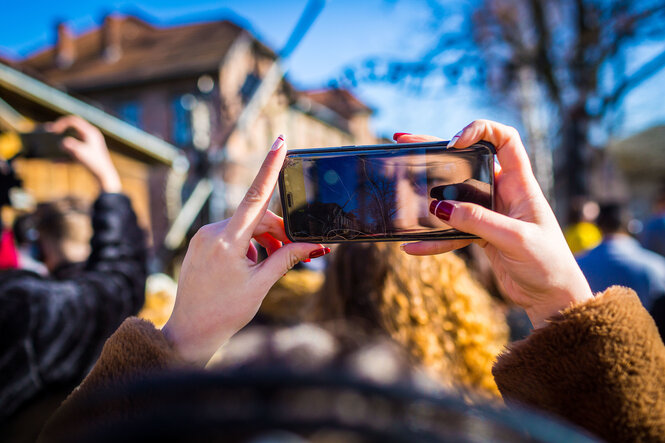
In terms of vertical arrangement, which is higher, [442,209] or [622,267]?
[442,209]

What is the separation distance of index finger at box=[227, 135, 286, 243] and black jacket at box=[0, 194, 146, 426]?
3.55 ft

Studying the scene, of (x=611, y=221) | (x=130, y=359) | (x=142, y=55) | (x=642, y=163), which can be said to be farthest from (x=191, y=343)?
(x=142, y=55)

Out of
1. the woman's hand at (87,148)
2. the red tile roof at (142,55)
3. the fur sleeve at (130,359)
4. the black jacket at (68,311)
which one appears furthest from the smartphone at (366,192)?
the red tile roof at (142,55)

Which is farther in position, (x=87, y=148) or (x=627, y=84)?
(x=627, y=84)

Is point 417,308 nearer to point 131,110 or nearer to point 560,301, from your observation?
point 560,301

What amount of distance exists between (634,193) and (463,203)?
83.8ft

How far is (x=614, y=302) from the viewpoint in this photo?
99 cm

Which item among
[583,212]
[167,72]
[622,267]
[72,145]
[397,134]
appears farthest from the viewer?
[167,72]

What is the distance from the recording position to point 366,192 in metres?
1.16

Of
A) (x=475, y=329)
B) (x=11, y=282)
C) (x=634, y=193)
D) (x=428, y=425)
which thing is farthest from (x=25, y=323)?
(x=634, y=193)

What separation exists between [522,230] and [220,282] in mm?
692

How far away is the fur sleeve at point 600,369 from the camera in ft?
2.97

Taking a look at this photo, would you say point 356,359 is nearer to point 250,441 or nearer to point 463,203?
point 250,441

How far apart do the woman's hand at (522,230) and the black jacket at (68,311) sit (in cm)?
147
